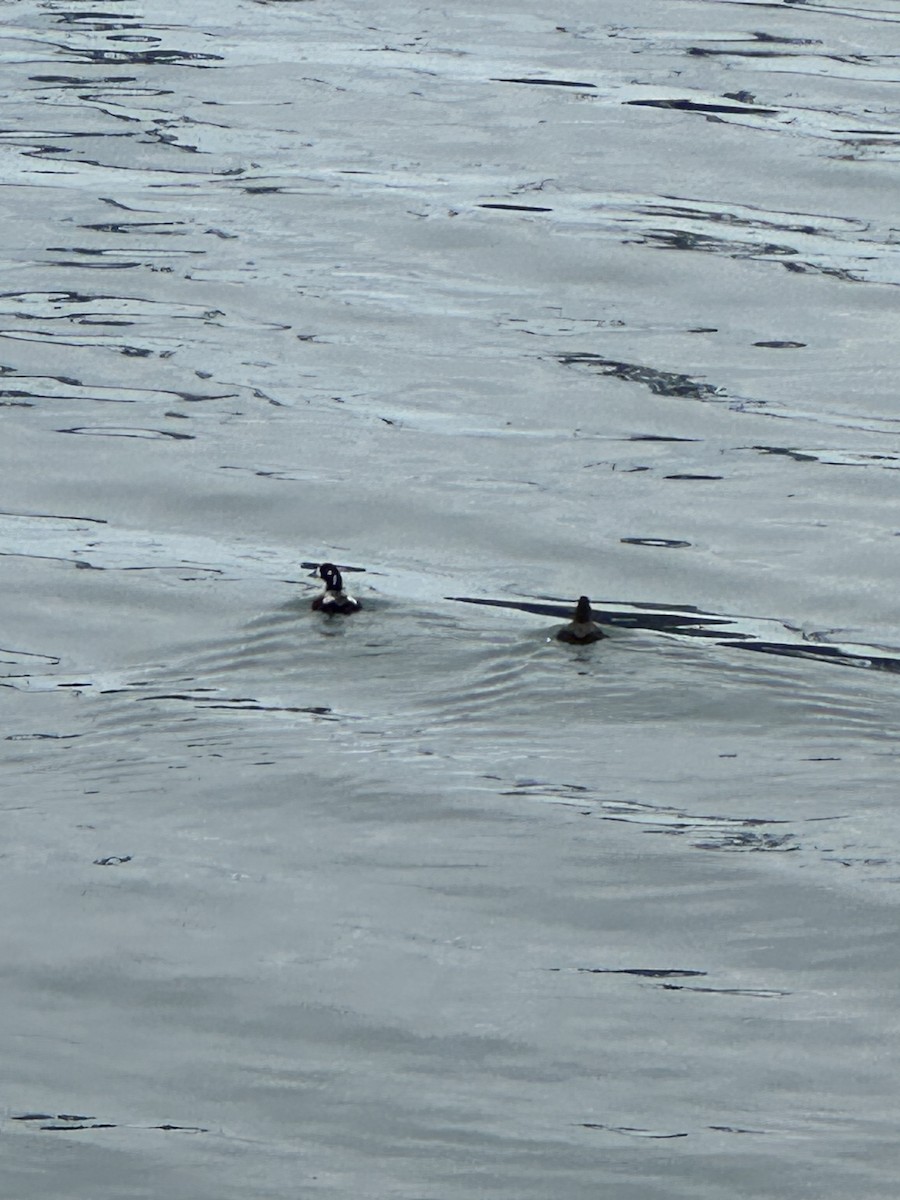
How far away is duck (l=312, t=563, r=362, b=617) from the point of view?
12500mm

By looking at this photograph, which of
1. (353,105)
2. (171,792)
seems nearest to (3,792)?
(171,792)

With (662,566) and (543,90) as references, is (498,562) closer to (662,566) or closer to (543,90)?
(662,566)

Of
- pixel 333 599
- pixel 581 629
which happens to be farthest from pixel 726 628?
pixel 333 599

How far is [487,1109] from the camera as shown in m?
8.18

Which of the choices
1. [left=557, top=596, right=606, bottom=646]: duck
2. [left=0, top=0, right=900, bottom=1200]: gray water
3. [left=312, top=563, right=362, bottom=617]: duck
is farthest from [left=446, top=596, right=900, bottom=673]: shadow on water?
[left=312, top=563, right=362, bottom=617]: duck

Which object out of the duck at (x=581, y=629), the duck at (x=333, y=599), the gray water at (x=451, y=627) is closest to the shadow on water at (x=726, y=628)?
the gray water at (x=451, y=627)

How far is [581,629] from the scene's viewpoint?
1198 cm

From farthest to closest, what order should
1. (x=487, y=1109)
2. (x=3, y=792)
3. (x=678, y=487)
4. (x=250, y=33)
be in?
(x=250, y=33)
(x=678, y=487)
(x=3, y=792)
(x=487, y=1109)

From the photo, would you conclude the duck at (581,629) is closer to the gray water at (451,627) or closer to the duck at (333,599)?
the gray water at (451,627)

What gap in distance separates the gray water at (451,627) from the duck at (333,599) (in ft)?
0.45

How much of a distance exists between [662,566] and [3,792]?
17.0 ft

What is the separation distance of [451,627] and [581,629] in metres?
0.90

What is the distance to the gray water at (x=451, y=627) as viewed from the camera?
27.4ft

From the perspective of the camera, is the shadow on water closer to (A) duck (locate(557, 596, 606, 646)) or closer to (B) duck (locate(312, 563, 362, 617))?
(A) duck (locate(557, 596, 606, 646))
